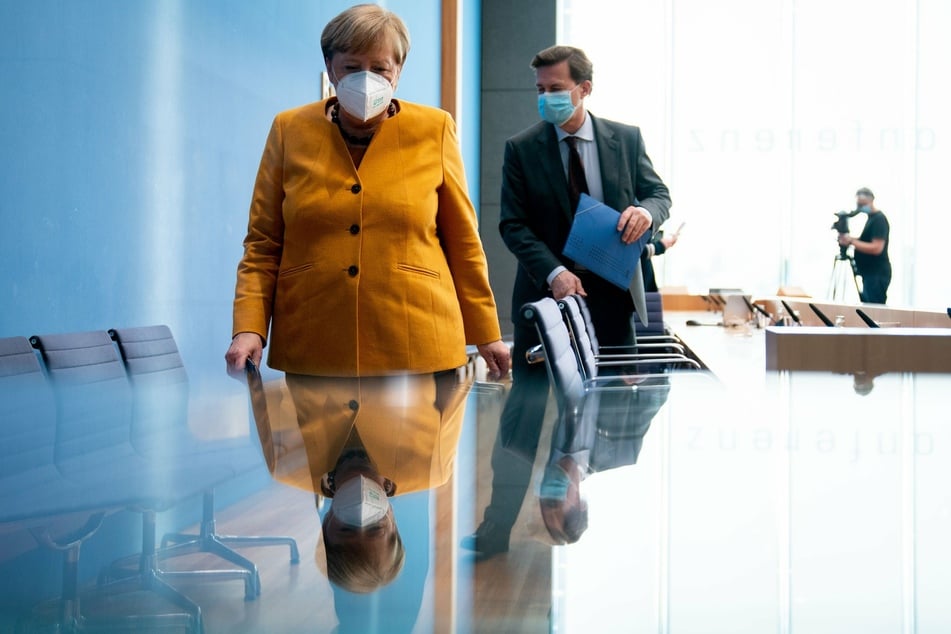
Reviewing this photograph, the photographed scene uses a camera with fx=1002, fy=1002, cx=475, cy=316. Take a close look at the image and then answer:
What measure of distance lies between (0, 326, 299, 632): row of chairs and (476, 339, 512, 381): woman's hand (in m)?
0.50

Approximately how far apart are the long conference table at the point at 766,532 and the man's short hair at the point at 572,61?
1755mm

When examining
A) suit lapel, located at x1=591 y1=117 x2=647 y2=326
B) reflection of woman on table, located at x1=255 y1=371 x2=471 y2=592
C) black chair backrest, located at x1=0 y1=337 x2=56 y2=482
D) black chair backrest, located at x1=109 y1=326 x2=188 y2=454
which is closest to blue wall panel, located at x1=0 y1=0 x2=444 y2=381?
black chair backrest, located at x1=109 y1=326 x2=188 y2=454

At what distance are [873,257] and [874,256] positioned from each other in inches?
0.5

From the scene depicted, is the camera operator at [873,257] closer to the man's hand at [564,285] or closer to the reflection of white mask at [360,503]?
the man's hand at [564,285]

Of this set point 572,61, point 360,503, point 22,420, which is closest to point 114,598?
point 360,503

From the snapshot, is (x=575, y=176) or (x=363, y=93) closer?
(x=363, y=93)

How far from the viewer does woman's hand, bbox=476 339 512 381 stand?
168 centimetres

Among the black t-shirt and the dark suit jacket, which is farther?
the black t-shirt

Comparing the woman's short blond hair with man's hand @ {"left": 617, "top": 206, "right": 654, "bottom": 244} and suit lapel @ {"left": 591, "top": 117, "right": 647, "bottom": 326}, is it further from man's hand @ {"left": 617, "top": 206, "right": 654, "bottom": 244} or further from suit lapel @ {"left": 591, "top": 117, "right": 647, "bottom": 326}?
suit lapel @ {"left": 591, "top": 117, "right": 647, "bottom": 326}

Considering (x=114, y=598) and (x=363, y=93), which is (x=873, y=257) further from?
(x=114, y=598)

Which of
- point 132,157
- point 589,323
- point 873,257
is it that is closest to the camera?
point 589,323

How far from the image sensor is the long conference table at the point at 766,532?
408 mm

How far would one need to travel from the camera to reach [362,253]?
1622 millimetres

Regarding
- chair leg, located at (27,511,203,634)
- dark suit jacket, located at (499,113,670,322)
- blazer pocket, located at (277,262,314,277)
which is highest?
dark suit jacket, located at (499,113,670,322)
